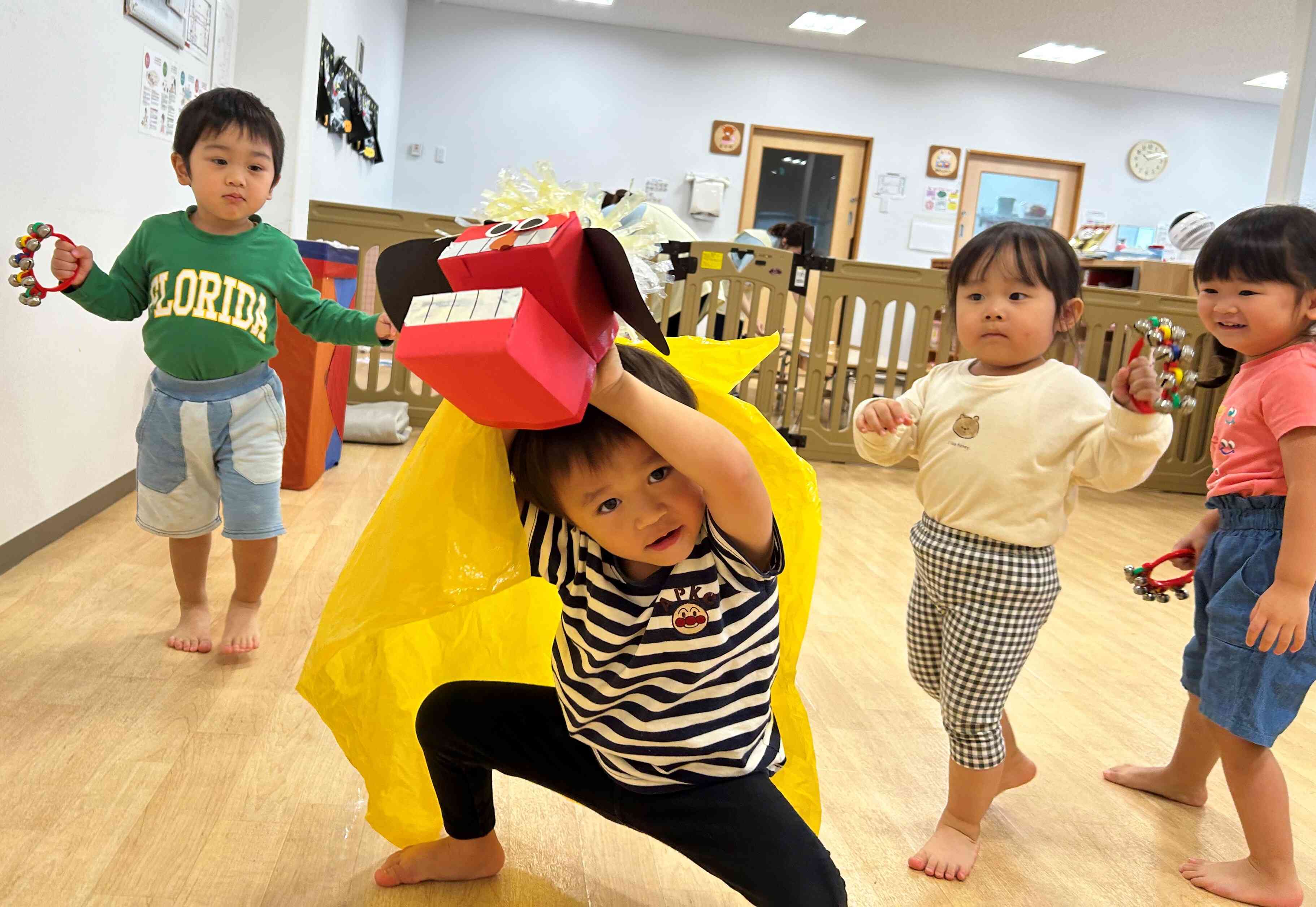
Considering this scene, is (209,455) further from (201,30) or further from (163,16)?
(201,30)

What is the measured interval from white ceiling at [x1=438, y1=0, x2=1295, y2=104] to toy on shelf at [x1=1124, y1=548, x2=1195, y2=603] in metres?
5.95

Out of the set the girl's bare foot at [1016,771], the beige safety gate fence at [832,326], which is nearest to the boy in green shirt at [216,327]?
the girl's bare foot at [1016,771]

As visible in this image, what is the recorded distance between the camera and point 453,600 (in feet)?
3.33

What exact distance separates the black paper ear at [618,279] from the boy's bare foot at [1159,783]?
1.32m

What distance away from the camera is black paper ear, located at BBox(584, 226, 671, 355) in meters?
0.65

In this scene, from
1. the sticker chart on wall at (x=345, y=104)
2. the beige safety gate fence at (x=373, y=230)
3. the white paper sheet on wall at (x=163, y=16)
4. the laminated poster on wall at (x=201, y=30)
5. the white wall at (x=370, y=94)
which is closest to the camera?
the white paper sheet on wall at (x=163, y=16)

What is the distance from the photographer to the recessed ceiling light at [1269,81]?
772 cm

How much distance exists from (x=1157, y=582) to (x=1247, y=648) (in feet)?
0.51

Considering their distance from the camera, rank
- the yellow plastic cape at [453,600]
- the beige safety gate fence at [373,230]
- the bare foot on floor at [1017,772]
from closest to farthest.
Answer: the yellow plastic cape at [453,600], the bare foot on floor at [1017,772], the beige safety gate fence at [373,230]

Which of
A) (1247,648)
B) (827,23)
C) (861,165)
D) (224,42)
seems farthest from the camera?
(861,165)

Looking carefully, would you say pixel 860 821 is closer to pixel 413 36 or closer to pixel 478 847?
pixel 478 847

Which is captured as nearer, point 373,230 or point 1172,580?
point 1172,580

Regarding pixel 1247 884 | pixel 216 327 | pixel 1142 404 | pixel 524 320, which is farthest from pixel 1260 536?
pixel 216 327

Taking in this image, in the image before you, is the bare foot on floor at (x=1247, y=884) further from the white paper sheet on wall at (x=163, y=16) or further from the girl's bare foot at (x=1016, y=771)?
the white paper sheet on wall at (x=163, y=16)
